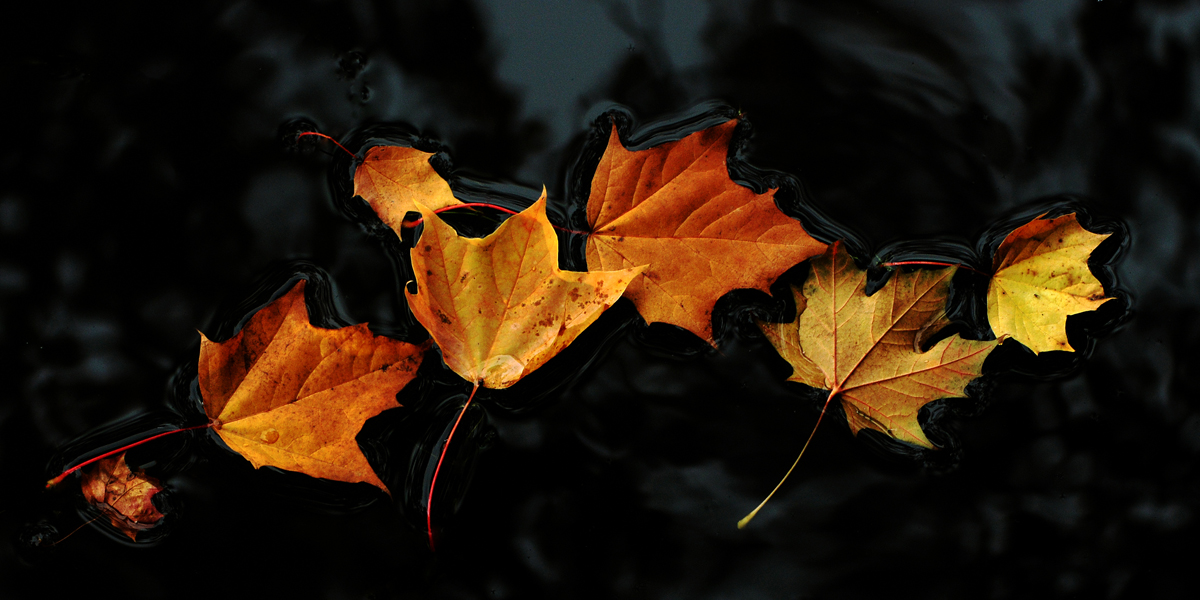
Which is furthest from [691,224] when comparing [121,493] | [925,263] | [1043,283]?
[121,493]

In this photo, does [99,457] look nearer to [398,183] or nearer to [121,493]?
[121,493]

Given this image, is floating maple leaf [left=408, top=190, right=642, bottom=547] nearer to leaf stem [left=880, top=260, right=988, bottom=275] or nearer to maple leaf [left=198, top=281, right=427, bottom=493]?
maple leaf [left=198, top=281, right=427, bottom=493]

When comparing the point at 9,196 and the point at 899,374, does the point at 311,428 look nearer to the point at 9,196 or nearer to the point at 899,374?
the point at 9,196

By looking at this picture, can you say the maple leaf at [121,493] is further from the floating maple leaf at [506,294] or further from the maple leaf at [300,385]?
the floating maple leaf at [506,294]

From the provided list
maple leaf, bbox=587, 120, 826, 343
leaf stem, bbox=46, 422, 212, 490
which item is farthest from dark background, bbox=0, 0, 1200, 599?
maple leaf, bbox=587, 120, 826, 343

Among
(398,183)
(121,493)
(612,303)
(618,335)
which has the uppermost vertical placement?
(398,183)

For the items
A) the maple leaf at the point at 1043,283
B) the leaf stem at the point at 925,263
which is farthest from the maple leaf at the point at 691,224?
the maple leaf at the point at 1043,283
